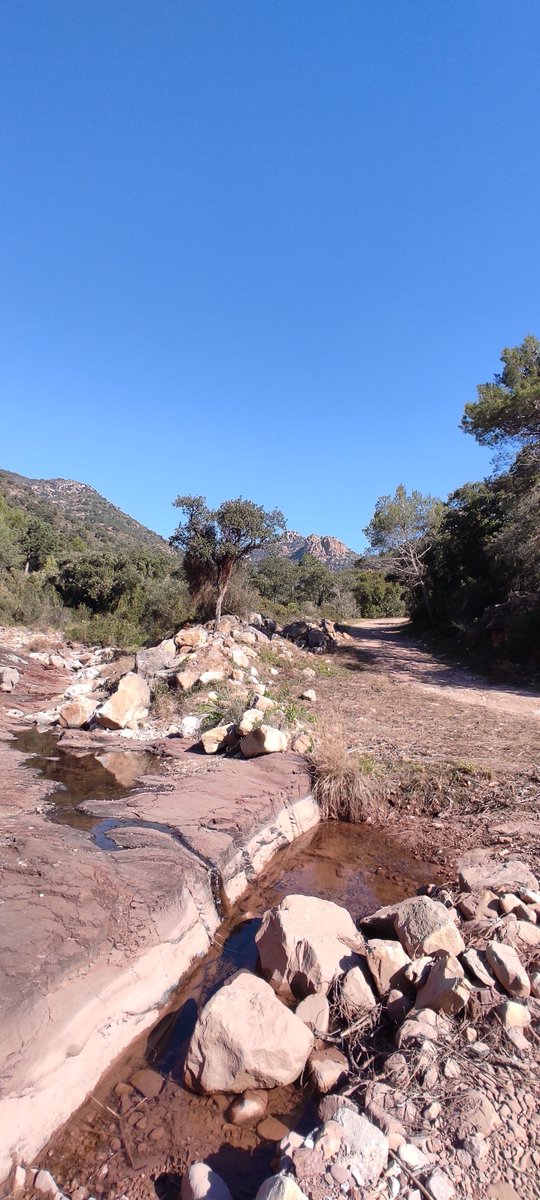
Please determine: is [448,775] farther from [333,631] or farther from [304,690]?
[333,631]

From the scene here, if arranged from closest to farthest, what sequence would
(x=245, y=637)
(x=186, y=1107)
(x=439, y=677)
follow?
(x=186, y=1107), (x=439, y=677), (x=245, y=637)

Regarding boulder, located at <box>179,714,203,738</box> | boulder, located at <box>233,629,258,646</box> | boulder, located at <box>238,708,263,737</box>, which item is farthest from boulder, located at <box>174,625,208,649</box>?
boulder, located at <box>238,708,263,737</box>

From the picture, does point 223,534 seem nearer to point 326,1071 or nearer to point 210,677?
point 210,677

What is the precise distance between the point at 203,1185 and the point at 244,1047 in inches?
23.8

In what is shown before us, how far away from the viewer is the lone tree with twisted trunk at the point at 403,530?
28.0 m

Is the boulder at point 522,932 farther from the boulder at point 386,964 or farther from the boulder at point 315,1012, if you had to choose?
the boulder at point 315,1012

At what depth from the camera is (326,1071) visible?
2.71 metres

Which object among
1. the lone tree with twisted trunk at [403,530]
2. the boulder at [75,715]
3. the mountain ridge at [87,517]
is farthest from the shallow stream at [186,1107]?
the mountain ridge at [87,517]

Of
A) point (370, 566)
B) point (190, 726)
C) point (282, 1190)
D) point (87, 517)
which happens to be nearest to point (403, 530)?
point (370, 566)

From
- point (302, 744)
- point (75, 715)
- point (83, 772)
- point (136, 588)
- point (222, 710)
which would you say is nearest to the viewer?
point (83, 772)

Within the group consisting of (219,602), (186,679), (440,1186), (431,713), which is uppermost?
(219,602)

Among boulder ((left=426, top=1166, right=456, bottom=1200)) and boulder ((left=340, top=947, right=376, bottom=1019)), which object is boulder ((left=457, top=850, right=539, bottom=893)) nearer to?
boulder ((left=340, top=947, right=376, bottom=1019))

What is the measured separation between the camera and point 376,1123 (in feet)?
7.22

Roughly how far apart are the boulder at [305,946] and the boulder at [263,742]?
10.8ft
